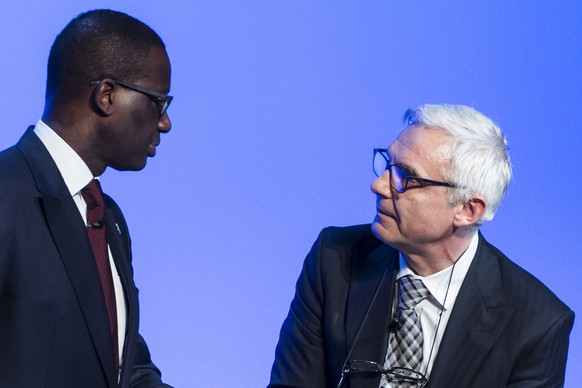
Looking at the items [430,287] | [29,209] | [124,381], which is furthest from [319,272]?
[29,209]

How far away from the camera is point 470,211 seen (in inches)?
98.7

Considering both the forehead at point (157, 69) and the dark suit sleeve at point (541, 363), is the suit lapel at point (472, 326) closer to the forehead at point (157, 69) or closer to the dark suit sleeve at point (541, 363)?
the dark suit sleeve at point (541, 363)

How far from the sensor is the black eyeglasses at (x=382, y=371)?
7.96 ft

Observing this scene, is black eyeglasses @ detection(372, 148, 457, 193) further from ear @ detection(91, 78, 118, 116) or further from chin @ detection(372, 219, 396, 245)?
ear @ detection(91, 78, 118, 116)

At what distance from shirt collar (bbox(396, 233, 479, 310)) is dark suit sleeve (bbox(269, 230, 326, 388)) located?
22 centimetres

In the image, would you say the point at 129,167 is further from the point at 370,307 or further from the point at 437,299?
the point at 437,299

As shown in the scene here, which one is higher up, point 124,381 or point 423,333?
point 423,333

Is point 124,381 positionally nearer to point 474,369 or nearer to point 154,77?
point 154,77

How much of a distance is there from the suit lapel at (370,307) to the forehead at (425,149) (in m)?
0.27

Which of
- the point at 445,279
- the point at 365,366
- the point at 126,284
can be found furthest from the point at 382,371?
the point at 126,284

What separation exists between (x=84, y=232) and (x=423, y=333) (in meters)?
0.95

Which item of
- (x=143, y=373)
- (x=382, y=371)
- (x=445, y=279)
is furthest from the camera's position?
(x=445, y=279)

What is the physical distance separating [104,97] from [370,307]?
901 millimetres

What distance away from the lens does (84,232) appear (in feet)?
6.39
